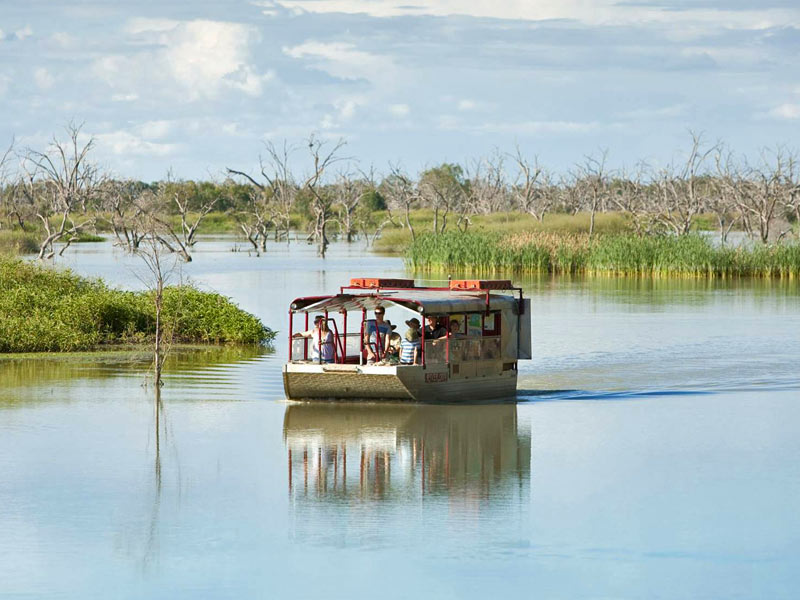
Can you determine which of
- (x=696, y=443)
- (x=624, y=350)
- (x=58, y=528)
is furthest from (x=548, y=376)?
(x=58, y=528)

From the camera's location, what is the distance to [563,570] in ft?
37.0

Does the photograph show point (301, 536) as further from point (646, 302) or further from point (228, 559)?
point (646, 302)

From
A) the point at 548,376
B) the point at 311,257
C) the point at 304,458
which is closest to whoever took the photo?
the point at 304,458

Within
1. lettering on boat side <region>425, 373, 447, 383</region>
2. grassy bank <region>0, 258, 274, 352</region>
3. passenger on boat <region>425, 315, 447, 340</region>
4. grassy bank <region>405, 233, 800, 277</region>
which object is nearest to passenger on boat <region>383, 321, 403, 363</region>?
passenger on boat <region>425, 315, 447, 340</region>

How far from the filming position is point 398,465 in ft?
51.5

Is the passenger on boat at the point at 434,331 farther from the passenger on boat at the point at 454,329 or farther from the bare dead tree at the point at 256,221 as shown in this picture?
the bare dead tree at the point at 256,221

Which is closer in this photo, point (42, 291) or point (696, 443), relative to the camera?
point (696, 443)

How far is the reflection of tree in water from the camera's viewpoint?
568 inches

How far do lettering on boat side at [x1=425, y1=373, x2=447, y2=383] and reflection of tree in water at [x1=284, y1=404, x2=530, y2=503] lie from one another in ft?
1.39

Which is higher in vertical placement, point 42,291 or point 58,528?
point 42,291

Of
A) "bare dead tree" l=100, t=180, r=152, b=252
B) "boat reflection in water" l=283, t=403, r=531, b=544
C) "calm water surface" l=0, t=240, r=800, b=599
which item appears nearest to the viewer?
"calm water surface" l=0, t=240, r=800, b=599

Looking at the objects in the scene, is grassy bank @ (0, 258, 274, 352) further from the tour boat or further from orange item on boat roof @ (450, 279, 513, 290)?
orange item on boat roof @ (450, 279, 513, 290)

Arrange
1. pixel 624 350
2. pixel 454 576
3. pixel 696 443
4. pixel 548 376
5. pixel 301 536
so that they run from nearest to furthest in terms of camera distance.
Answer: pixel 454 576 < pixel 301 536 < pixel 696 443 < pixel 548 376 < pixel 624 350

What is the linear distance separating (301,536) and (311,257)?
57.5m
